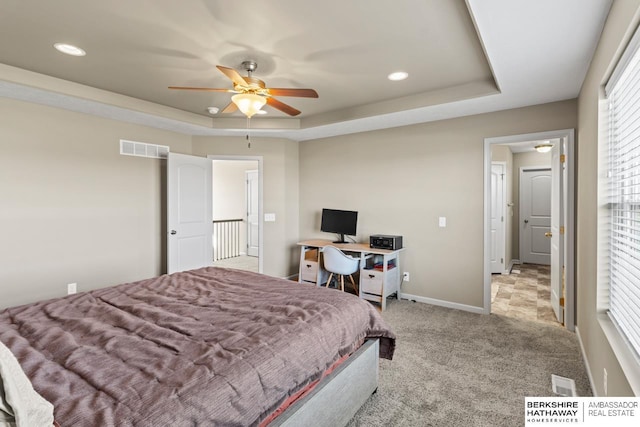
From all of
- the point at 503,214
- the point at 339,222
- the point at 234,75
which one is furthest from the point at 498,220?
the point at 234,75

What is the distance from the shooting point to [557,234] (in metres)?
3.54

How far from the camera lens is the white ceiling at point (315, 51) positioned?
199cm

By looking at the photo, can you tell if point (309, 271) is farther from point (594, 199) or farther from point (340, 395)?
point (594, 199)

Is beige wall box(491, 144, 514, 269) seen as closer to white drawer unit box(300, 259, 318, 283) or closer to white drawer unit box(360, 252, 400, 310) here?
white drawer unit box(360, 252, 400, 310)

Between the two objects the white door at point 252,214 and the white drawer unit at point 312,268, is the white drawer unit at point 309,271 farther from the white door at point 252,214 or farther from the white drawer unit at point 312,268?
the white door at point 252,214

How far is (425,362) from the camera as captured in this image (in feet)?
8.77

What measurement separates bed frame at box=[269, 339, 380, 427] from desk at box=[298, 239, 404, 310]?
6.00ft

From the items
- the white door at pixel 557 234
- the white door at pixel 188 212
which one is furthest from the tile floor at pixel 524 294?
the white door at pixel 188 212

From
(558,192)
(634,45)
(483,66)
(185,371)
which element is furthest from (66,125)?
(558,192)

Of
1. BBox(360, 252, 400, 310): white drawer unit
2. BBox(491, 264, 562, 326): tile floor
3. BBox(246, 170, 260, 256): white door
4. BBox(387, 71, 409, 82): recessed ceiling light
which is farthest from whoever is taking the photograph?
BBox(246, 170, 260, 256): white door

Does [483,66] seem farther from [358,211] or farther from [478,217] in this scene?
[358,211]

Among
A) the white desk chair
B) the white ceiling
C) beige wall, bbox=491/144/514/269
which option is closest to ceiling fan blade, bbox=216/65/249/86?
the white ceiling

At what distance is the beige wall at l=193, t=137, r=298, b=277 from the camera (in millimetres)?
5008

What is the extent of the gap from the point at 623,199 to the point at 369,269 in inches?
109
